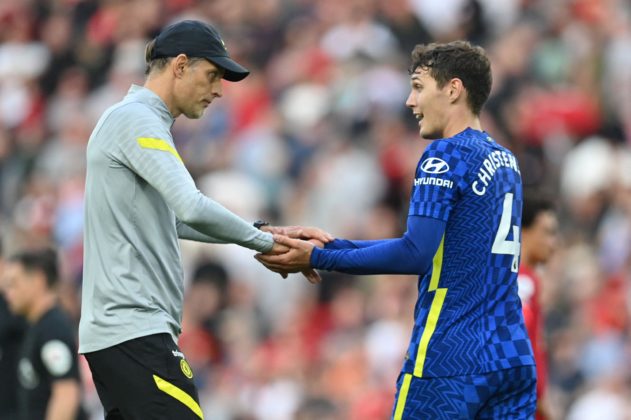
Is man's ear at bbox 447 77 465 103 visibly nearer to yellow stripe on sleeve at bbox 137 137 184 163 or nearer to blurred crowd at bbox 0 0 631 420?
yellow stripe on sleeve at bbox 137 137 184 163

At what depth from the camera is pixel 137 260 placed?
601cm

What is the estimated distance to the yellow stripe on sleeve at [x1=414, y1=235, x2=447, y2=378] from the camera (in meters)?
5.96

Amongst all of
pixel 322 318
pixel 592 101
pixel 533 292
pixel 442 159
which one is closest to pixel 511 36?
pixel 592 101

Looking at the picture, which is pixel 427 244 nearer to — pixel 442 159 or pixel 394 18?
pixel 442 159

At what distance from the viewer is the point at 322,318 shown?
42.6ft

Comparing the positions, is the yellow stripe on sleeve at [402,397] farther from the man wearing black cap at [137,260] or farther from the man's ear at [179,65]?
the man's ear at [179,65]

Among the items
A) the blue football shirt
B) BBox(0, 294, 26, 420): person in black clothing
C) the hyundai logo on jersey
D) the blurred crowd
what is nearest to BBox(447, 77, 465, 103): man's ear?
the blue football shirt

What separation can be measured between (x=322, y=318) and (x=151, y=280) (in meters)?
7.02

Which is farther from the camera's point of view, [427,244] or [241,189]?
[241,189]

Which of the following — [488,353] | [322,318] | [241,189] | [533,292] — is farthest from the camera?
[241,189]

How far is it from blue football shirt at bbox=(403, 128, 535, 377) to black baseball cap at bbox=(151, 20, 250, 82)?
3.44ft

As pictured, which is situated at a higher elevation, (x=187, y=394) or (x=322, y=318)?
(x=322, y=318)

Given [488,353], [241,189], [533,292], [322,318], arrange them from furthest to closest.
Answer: [241,189] < [322,318] < [533,292] < [488,353]

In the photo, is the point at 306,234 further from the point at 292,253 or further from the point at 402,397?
the point at 402,397
